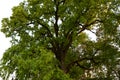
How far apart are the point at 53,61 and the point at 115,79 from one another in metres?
9.47

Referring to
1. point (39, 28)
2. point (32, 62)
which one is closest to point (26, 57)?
point (32, 62)

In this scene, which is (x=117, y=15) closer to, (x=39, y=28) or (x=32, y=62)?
(x=39, y=28)

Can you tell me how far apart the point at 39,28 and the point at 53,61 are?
14.1ft

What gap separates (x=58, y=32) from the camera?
32344 mm

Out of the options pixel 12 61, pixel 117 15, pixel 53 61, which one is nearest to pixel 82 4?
pixel 117 15

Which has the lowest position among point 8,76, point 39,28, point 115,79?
point 8,76

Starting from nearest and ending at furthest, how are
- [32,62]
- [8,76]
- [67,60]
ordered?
[32,62]
[8,76]
[67,60]

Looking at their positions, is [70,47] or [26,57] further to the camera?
[70,47]

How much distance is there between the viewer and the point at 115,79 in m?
35.5

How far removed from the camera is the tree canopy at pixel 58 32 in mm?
29875

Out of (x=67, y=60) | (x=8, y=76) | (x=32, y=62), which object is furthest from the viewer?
(x=67, y=60)

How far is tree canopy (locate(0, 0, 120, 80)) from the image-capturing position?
2988 cm

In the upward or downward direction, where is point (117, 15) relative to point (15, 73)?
upward

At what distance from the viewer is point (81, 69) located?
115 feet
